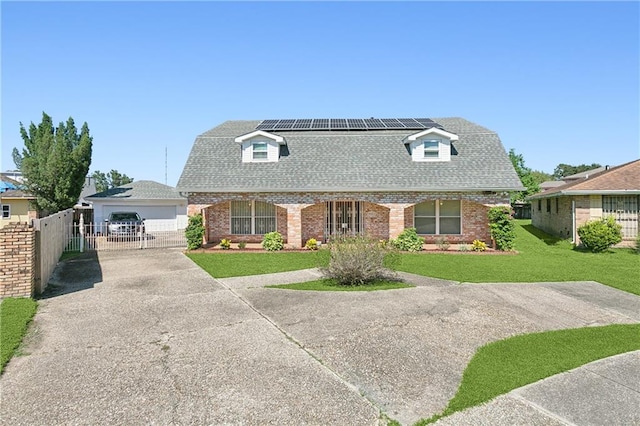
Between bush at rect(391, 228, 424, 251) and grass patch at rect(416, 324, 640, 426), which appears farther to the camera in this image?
bush at rect(391, 228, 424, 251)

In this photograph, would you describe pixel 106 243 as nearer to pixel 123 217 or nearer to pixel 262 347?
pixel 123 217

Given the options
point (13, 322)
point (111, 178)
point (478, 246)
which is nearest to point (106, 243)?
point (13, 322)

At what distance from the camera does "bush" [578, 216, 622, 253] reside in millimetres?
16547

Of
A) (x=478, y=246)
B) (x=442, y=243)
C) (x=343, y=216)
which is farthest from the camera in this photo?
(x=343, y=216)

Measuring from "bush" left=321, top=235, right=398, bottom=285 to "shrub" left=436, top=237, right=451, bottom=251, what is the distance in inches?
317

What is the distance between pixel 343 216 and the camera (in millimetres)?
19078

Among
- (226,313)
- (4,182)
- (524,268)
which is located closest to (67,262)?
(226,313)

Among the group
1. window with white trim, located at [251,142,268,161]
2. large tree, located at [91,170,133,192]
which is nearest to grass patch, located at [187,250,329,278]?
window with white trim, located at [251,142,268,161]

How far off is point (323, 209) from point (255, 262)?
232 inches

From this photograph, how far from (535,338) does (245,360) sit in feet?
15.3

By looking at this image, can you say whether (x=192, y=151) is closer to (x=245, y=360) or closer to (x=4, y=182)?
(x=245, y=360)

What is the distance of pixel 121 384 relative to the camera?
4582mm

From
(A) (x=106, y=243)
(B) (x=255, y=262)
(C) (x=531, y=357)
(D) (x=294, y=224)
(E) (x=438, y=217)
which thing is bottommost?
(C) (x=531, y=357)

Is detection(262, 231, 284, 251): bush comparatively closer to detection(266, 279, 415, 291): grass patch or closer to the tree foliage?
detection(266, 279, 415, 291): grass patch
